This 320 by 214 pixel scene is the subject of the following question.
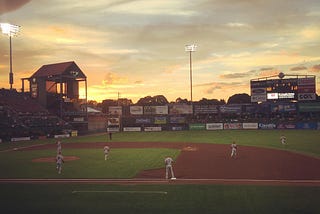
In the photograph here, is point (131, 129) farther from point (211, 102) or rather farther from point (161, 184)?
point (211, 102)

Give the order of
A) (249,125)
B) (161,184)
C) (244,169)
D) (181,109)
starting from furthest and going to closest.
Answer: (181,109) → (249,125) → (244,169) → (161,184)

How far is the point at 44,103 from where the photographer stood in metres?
81.6

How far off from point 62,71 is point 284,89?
170 feet

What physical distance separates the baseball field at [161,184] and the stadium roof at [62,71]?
46455mm

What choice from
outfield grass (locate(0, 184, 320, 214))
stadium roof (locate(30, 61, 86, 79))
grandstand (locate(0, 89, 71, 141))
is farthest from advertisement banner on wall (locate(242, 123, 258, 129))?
outfield grass (locate(0, 184, 320, 214))

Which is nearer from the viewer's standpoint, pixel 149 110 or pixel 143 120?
pixel 143 120

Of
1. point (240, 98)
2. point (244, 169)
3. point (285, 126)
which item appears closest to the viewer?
point (244, 169)

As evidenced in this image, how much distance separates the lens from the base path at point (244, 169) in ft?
76.8

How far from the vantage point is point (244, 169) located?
27.5m

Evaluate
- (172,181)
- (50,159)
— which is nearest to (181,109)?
(50,159)

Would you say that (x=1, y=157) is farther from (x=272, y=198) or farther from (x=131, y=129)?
(x=131, y=129)

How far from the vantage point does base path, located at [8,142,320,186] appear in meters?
23.4

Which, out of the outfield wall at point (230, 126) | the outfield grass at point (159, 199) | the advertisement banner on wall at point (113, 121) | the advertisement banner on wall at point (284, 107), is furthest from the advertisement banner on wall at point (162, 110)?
the outfield grass at point (159, 199)

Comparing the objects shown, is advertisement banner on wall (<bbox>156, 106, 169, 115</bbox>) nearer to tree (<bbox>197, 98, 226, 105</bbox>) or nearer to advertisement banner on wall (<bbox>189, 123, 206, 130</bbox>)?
advertisement banner on wall (<bbox>189, 123, 206, 130</bbox>)
